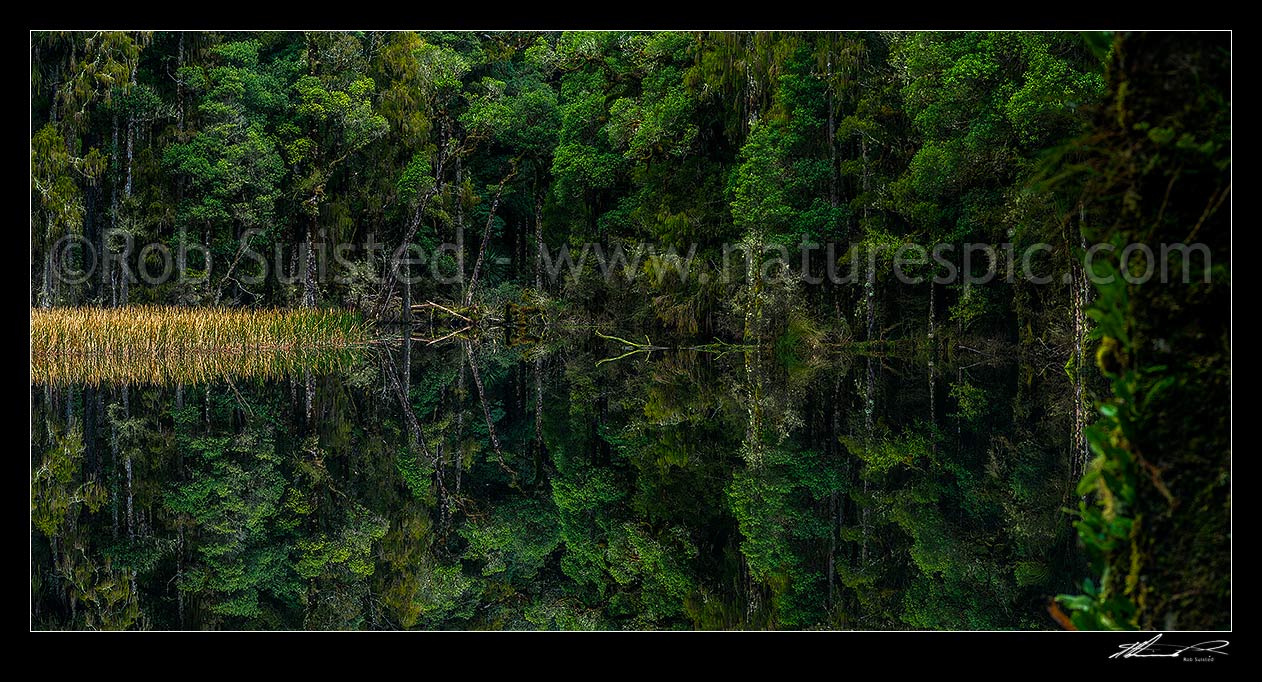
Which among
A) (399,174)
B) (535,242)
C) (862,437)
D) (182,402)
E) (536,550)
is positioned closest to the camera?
(536,550)

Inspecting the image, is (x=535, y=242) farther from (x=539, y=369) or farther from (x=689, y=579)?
(x=689, y=579)

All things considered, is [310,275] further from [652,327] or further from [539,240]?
[652,327]

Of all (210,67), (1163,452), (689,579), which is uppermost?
(210,67)

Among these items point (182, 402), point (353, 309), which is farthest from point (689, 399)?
point (353, 309)

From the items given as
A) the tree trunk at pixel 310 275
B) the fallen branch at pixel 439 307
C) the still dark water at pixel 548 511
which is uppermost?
the tree trunk at pixel 310 275

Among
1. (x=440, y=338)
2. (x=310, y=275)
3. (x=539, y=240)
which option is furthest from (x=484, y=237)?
(x=310, y=275)
